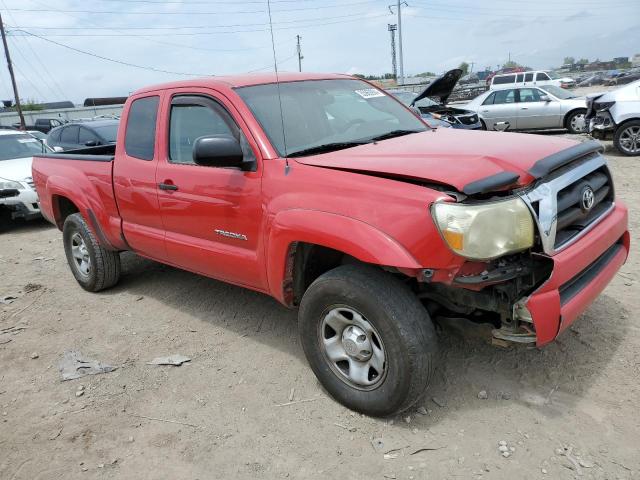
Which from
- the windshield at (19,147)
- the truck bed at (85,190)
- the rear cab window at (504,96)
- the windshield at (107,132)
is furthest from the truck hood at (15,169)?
the rear cab window at (504,96)

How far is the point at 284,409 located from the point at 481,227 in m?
1.59

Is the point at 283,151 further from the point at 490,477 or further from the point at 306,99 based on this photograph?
the point at 490,477

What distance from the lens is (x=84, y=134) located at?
36.9 ft

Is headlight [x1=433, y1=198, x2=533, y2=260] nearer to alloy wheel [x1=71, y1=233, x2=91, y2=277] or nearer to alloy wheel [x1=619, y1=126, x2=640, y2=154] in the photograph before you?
alloy wheel [x1=71, y1=233, x2=91, y2=277]

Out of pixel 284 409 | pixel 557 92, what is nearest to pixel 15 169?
pixel 284 409

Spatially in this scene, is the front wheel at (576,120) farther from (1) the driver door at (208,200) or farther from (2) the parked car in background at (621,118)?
(1) the driver door at (208,200)

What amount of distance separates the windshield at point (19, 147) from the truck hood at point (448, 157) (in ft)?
28.5

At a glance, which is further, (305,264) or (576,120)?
(576,120)

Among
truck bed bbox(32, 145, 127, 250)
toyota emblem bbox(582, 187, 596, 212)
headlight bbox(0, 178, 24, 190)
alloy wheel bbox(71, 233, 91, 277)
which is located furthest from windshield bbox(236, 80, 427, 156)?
headlight bbox(0, 178, 24, 190)

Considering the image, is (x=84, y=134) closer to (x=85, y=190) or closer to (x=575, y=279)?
(x=85, y=190)

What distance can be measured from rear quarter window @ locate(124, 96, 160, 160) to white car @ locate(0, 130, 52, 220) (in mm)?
4289

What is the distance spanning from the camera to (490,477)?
8.11ft

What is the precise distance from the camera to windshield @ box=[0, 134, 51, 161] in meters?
9.86

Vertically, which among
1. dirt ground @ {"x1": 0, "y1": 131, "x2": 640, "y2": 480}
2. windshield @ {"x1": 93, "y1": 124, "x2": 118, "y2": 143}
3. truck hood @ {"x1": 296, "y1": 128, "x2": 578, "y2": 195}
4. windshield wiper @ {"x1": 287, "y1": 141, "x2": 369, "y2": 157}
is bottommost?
dirt ground @ {"x1": 0, "y1": 131, "x2": 640, "y2": 480}
